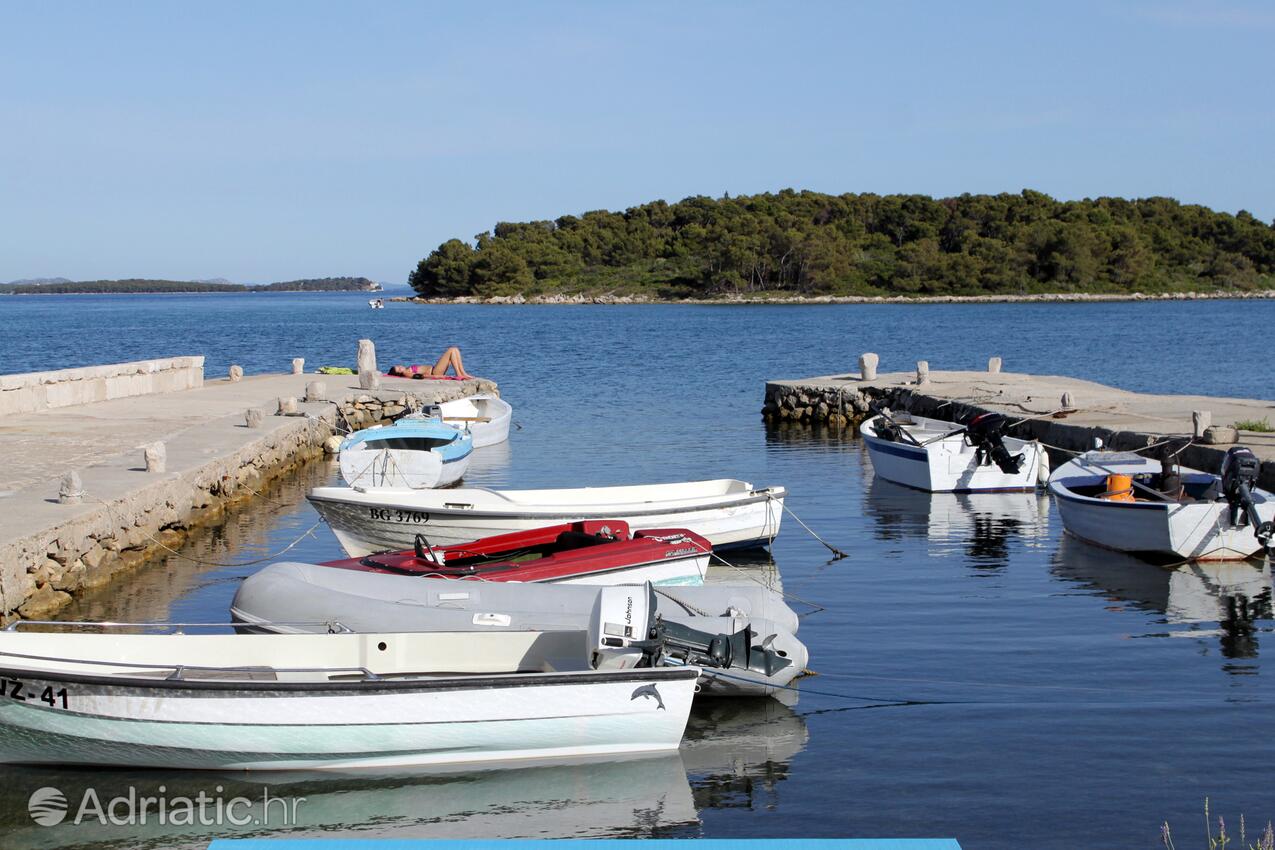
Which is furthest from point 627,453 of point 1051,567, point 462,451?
point 1051,567

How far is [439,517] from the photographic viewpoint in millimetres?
15047

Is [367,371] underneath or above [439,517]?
above

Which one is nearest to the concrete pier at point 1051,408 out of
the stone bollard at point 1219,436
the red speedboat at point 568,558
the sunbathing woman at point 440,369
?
the stone bollard at point 1219,436

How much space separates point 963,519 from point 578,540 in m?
8.34

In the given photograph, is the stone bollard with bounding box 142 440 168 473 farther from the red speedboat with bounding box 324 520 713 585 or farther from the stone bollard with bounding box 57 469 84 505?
the red speedboat with bounding box 324 520 713 585

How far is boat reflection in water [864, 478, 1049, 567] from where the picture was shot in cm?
1727

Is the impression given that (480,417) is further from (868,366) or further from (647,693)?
(647,693)

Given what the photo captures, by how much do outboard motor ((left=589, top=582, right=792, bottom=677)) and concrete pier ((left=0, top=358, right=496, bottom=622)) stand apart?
6037 millimetres

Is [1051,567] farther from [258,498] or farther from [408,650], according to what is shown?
[258,498]

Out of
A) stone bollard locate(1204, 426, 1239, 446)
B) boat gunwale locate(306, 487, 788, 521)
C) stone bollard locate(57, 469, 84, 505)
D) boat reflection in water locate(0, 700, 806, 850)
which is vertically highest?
stone bollard locate(1204, 426, 1239, 446)

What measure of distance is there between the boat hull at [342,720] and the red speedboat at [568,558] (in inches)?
118

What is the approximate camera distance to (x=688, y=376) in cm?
5081

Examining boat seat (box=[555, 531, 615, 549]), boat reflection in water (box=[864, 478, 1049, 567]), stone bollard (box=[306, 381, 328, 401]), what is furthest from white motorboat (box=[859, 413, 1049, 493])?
stone bollard (box=[306, 381, 328, 401])

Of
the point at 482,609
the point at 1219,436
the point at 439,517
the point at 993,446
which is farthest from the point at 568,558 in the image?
the point at 1219,436
